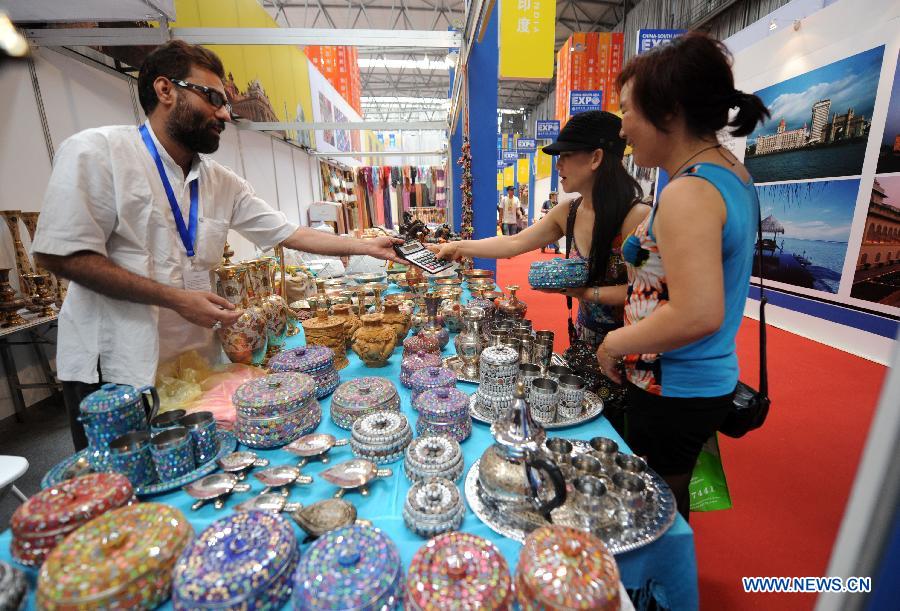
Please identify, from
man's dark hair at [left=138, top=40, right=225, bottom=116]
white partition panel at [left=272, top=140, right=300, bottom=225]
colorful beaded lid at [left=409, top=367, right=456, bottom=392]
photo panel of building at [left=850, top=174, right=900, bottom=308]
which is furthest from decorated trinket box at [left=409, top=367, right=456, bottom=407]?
white partition panel at [left=272, top=140, right=300, bottom=225]

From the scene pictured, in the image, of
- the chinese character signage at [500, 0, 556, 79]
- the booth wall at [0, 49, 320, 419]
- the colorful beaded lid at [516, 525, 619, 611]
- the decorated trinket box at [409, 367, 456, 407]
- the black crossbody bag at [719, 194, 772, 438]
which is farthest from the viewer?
the chinese character signage at [500, 0, 556, 79]

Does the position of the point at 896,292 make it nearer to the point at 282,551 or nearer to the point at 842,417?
the point at 842,417

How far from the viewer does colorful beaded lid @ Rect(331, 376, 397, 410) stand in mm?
1248

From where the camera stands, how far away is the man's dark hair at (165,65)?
4.84 ft

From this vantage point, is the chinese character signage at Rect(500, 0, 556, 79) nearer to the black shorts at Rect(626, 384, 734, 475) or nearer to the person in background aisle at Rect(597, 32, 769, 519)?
the person in background aisle at Rect(597, 32, 769, 519)

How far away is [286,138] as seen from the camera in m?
6.65

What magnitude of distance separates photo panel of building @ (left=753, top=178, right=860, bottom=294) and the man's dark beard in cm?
486

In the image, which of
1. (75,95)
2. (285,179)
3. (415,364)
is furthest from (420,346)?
(285,179)

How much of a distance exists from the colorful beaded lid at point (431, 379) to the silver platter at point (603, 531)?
1.42 feet

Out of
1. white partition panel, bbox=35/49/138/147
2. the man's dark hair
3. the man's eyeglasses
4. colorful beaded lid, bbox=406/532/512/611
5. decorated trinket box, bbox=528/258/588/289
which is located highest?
white partition panel, bbox=35/49/138/147

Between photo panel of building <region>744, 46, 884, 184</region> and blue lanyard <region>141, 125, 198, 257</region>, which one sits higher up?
photo panel of building <region>744, 46, 884, 184</region>

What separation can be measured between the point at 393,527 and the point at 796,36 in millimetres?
6337

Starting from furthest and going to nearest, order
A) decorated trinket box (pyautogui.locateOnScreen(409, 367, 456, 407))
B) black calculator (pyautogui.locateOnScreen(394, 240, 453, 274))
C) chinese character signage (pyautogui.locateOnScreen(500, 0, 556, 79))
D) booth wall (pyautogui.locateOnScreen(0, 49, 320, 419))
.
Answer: chinese character signage (pyautogui.locateOnScreen(500, 0, 556, 79))
booth wall (pyautogui.locateOnScreen(0, 49, 320, 419))
black calculator (pyautogui.locateOnScreen(394, 240, 453, 274))
decorated trinket box (pyautogui.locateOnScreen(409, 367, 456, 407))

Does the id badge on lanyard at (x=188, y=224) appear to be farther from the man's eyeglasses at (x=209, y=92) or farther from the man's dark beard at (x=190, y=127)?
the man's eyeglasses at (x=209, y=92)
